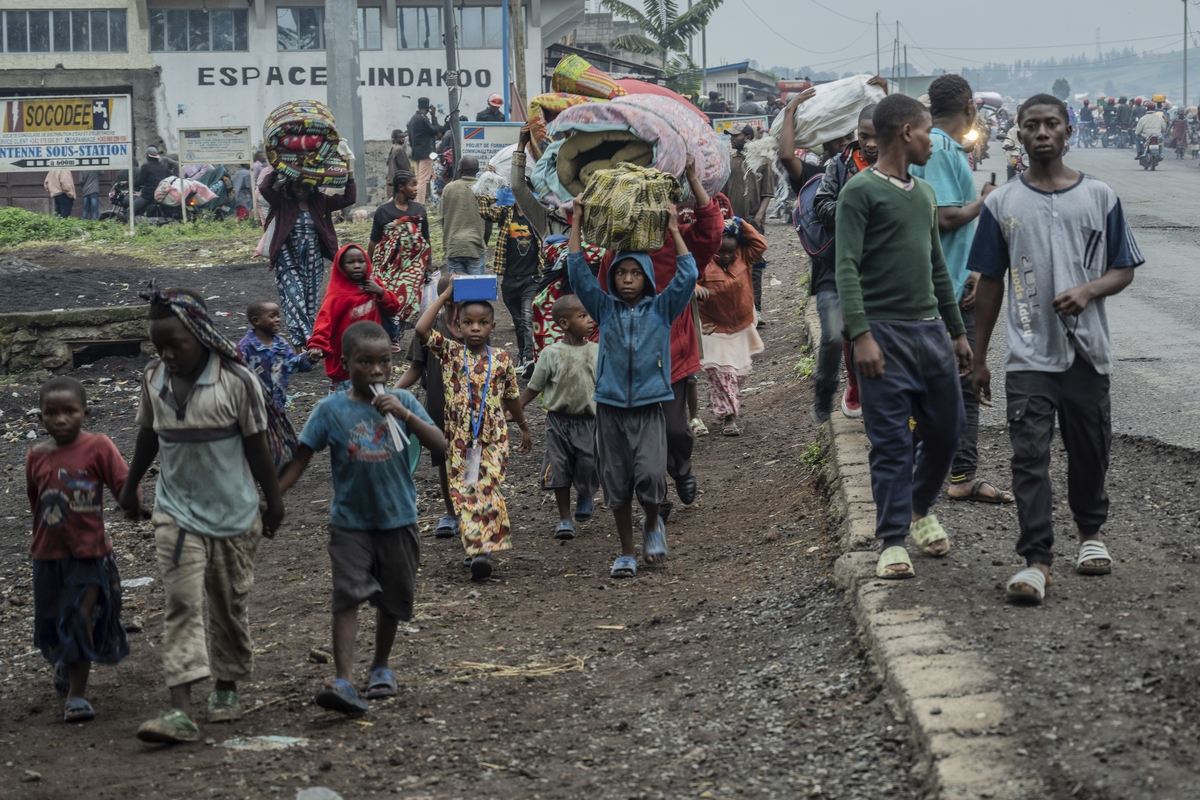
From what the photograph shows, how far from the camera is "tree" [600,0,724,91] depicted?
38031 mm

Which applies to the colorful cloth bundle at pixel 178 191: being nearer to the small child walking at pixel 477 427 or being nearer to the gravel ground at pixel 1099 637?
the small child walking at pixel 477 427

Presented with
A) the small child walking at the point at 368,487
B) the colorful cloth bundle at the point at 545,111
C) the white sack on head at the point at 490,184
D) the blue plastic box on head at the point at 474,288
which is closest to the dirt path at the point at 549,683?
the small child walking at the point at 368,487

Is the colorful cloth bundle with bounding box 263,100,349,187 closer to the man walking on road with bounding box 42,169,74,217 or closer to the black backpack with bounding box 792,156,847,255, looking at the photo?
the black backpack with bounding box 792,156,847,255

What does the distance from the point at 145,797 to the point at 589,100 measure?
5.16 metres

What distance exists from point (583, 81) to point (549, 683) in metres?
4.18

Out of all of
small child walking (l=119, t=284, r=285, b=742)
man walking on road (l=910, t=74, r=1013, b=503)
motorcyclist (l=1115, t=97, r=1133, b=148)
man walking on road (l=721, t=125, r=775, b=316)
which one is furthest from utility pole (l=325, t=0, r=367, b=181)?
motorcyclist (l=1115, t=97, r=1133, b=148)

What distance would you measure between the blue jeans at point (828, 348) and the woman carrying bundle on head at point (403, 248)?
12.8 feet

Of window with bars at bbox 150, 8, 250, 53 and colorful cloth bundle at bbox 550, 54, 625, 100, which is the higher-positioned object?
window with bars at bbox 150, 8, 250, 53

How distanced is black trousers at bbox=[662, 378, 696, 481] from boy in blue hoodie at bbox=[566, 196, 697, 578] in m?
0.38

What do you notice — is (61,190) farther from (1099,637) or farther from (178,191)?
(1099,637)

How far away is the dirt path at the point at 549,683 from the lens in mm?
3961

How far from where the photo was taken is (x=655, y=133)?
684 centimetres

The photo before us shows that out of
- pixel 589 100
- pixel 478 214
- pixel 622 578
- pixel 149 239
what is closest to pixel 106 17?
pixel 149 239

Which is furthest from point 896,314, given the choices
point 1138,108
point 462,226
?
point 1138,108
